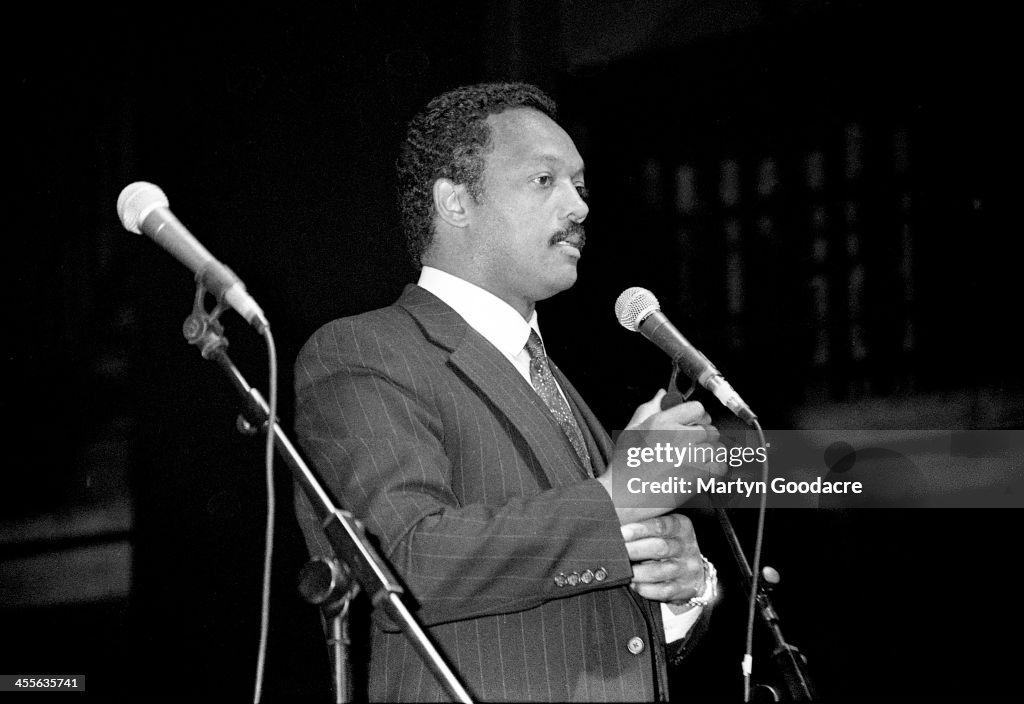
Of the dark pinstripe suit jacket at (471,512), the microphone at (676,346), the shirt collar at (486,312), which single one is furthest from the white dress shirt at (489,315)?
the microphone at (676,346)

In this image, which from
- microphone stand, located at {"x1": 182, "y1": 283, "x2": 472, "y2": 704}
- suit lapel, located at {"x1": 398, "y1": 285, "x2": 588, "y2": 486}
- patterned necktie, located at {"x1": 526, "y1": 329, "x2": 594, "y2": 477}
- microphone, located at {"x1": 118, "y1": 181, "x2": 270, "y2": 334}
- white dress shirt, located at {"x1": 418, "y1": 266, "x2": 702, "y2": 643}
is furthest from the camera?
A: white dress shirt, located at {"x1": 418, "y1": 266, "x2": 702, "y2": 643}

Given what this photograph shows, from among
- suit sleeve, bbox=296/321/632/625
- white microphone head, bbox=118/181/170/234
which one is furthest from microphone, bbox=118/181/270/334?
suit sleeve, bbox=296/321/632/625

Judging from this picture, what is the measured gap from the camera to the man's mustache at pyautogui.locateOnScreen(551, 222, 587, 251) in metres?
2.06

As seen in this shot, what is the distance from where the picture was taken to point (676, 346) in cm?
170

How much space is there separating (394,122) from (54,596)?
133cm

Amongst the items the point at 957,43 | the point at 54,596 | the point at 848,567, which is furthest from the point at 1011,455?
the point at 54,596

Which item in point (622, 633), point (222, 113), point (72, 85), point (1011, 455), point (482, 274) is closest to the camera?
point (622, 633)

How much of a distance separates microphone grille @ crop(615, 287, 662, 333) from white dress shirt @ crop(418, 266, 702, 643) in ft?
0.71

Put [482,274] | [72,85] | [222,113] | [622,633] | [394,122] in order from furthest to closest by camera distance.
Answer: [394,122]
[222,113]
[72,85]
[482,274]
[622,633]

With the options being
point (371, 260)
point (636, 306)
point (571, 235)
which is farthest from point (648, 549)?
point (371, 260)

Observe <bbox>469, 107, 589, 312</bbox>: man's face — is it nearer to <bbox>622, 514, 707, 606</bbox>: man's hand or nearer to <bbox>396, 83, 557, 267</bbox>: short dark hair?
<bbox>396, 83, 557, 267</bbox>: short dark hair

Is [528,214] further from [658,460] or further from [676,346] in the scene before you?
[658,460]

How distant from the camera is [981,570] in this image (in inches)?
120

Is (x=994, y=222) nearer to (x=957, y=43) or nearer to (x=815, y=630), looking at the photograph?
(x=957, y=43)
